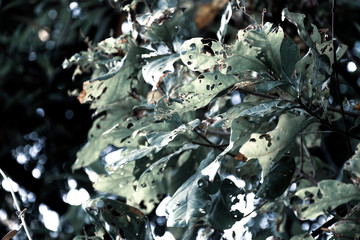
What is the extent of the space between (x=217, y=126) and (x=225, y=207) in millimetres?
106

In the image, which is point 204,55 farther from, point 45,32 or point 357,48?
Answer: point 45,32

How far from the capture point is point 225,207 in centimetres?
65

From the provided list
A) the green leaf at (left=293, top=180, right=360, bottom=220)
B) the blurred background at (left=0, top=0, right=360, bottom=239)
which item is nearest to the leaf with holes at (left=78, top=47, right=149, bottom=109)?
the green leaf at (left=293, top=180, right=360, bottom=220)

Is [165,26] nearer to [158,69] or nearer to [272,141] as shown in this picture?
[158,69]

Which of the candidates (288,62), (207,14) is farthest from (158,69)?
(207,14)

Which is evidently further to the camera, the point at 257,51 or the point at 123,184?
the point at 123,184

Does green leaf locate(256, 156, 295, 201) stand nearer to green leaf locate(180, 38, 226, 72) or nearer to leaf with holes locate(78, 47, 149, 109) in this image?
green leaf locate(180, 38, 226, 72)

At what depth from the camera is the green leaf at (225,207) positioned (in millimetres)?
635

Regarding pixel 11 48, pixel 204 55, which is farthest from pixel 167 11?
pixel 11 48

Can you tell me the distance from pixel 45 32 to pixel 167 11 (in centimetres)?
135

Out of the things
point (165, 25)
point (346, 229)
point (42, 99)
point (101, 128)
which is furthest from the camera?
point (42, 99)

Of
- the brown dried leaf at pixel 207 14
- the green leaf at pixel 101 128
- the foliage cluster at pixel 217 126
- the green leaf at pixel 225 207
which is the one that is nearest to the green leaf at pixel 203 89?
the foliage cluster at pixel 217 126

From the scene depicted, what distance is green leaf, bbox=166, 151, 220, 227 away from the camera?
1.96 feet

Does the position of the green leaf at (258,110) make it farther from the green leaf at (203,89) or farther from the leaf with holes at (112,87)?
the leaf with holes at (112,87)
